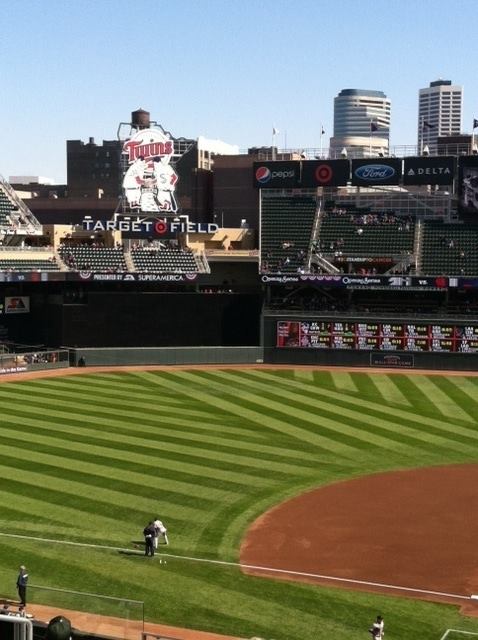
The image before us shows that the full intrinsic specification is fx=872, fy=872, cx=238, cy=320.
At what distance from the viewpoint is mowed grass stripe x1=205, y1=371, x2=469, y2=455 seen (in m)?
38.7

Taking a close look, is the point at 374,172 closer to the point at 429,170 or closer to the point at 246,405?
the point at 429,170

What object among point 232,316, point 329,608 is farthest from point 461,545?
point 232,316

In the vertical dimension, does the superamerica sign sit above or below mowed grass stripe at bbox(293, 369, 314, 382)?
above

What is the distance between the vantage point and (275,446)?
123ft

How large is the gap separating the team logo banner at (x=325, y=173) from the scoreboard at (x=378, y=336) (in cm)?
1274

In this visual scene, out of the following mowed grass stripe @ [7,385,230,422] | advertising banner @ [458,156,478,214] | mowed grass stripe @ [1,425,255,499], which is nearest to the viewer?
mowed grass stripe @ [1,425,255,499]

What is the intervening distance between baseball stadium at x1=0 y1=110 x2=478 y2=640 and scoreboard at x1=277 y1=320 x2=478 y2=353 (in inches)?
5.5

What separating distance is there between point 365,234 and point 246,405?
1025 inches

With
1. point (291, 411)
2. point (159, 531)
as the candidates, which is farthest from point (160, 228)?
point (159, 531)

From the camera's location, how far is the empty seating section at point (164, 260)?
66231 mm

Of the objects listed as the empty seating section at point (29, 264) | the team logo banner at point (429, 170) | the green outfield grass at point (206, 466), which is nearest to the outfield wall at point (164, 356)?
the green outfield grass at point (206, 466)

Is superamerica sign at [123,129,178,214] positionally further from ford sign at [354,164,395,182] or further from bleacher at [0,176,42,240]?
ford sign at [354,164,395,182]

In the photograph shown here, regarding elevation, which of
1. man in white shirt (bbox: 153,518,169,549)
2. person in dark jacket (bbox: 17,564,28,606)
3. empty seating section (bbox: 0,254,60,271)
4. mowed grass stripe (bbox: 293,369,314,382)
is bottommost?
mowed grass stripe (bbox: 293,369,314,382)

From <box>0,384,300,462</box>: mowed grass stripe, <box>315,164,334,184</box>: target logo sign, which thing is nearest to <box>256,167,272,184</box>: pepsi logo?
<box>315,164,334,184</box>: target logo sign
